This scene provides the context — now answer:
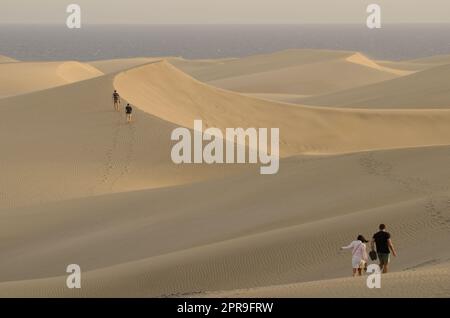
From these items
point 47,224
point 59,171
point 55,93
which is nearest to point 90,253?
point 47,224

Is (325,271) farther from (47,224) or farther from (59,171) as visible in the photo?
(59,171)

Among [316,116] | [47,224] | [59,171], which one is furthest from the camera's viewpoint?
[316,116]

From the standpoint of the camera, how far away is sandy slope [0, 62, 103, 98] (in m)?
55.7

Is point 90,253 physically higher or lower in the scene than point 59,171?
lower

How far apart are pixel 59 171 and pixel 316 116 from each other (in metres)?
12.2

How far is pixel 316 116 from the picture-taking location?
31.7m

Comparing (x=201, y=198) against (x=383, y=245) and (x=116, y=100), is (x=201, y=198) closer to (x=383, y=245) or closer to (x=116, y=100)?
(x=383, y=245)

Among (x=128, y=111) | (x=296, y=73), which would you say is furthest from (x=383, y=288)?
(x=296, y=73)

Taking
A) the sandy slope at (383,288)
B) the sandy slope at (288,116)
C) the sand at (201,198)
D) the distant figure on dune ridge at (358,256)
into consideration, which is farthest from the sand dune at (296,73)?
the sandy slope at (383,288)

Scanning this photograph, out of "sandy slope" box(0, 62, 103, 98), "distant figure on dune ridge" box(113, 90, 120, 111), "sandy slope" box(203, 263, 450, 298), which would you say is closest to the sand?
"sandy slope" box(203, 263, 450, 298)

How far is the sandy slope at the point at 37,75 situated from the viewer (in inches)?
2193

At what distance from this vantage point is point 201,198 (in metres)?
17.9

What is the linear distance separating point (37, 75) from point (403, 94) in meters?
26.9

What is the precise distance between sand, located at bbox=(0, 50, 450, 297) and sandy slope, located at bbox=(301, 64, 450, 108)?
665 cm
